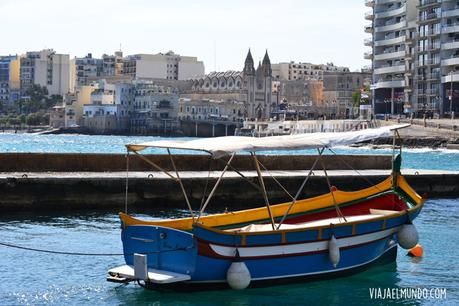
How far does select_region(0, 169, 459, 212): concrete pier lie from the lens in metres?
30.7

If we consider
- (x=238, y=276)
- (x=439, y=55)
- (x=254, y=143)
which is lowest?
(x=238, y=276)

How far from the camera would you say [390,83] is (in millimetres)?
126438

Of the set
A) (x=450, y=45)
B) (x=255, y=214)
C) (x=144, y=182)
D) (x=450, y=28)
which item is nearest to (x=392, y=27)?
(x=450, y=28)

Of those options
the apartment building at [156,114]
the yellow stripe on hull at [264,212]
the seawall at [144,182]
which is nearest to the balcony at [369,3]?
the apartment building at [156,114]

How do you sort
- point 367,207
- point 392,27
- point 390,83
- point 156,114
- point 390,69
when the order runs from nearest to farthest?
point 367,207, point 390,83, point 392,27, point 390,69, point 156,114

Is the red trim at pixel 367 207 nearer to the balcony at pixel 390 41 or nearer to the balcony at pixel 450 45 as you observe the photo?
the balcony at pixel 450 45

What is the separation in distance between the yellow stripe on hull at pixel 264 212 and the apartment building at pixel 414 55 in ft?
287

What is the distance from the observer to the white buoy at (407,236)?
21375mm

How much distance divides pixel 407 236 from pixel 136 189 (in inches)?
523

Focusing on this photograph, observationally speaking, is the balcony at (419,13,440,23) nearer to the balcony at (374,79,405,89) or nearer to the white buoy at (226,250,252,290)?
the balcony at (374,79,405,89)

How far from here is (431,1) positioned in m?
115

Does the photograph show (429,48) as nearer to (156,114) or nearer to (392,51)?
(392,51)

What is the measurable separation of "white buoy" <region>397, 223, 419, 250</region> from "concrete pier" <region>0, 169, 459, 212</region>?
7.16 m

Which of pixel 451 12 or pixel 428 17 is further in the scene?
pixel 428 17
